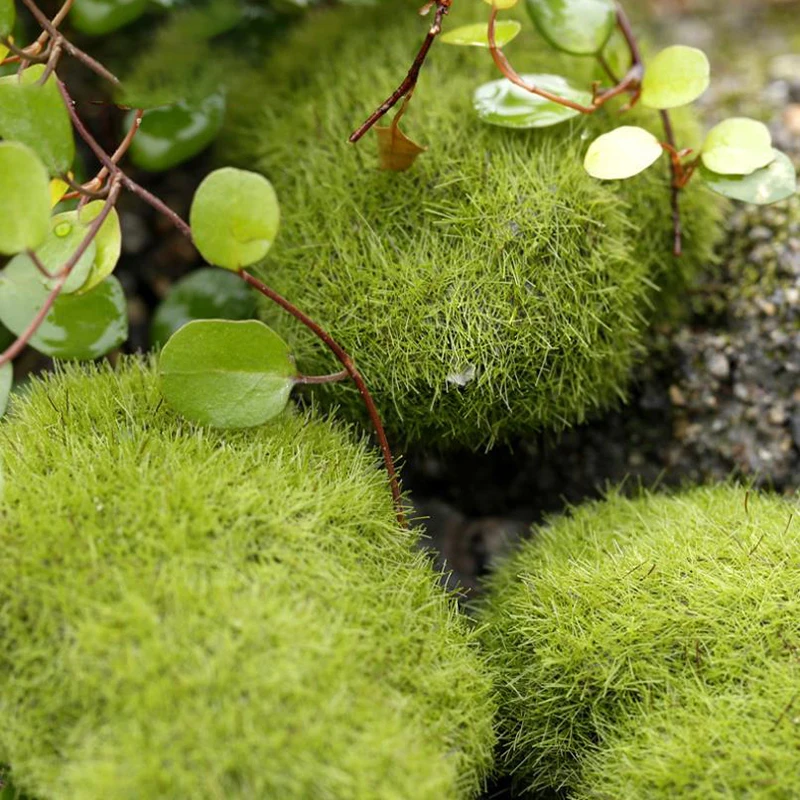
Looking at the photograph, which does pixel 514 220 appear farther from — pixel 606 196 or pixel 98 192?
pixel 98 192

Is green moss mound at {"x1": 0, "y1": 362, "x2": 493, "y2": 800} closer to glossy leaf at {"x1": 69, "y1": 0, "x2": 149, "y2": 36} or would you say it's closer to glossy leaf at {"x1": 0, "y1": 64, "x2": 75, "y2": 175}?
glossy leaf at {"x1": 0, "y1": 64, "x2": 75, "y2": 175}

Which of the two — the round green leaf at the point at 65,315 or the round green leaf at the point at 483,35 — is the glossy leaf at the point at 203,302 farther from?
the round green leaf at the point at 483,35

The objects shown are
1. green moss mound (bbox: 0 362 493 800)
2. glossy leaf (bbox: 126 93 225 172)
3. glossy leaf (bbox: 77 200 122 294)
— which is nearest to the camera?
green moss mound (bbox: 0 362 493 800)

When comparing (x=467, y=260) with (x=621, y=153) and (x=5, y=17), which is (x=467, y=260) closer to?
(x=621, y=153)

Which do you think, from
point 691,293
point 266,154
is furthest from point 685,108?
point 266,154

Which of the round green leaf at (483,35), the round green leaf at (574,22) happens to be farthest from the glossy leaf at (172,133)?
the round green leaf at (574,22)

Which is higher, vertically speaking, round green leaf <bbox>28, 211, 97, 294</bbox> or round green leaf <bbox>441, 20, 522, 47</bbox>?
round green leaf <bbox>441, 20, 522, 47</bbox>

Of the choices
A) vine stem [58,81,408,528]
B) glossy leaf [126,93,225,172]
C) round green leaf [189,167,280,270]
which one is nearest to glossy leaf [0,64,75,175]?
vine stem [58,81,408,528]
